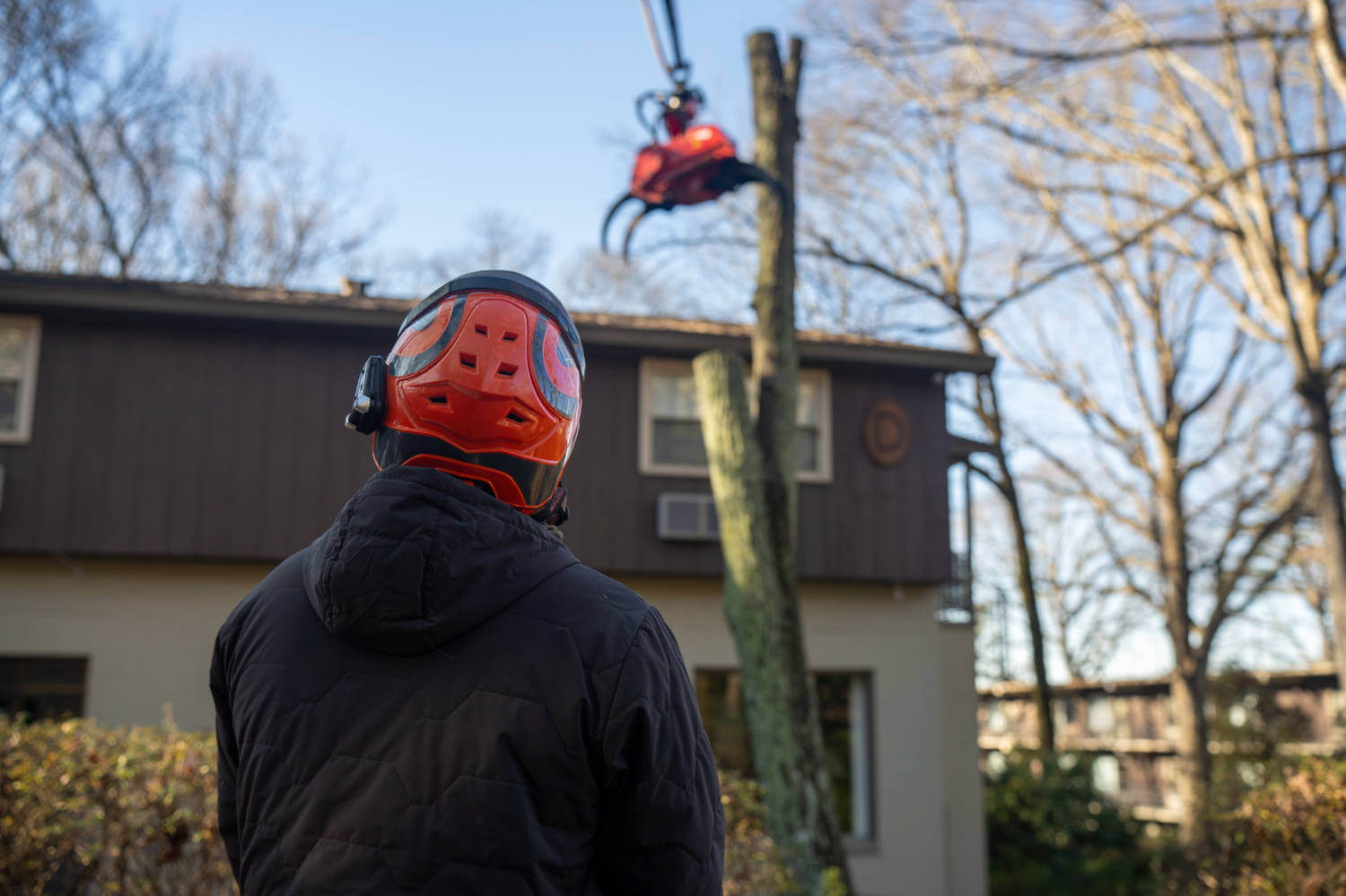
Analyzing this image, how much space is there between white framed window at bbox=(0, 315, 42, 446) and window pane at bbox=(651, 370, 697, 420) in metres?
6.73

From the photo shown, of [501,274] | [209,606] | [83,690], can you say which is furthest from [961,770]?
[501,274]

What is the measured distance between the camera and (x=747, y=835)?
6699 millimetres

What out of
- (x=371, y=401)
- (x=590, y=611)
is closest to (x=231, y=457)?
(x=371, y=401)

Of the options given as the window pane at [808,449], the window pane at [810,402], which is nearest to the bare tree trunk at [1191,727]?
the window pane at [808,449]

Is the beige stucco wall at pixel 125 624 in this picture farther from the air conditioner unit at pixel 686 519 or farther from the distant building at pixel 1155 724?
the distant building at pixel 1155 724

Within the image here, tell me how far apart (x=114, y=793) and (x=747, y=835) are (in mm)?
3473

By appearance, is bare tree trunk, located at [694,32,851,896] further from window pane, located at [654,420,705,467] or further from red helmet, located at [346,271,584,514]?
red helmet, located at [346,271,584,514]

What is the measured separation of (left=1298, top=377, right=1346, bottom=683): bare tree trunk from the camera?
36.6ft

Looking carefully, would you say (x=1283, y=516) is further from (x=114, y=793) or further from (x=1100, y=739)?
(x=1100, y=739)

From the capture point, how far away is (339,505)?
Result: 12.0 metres

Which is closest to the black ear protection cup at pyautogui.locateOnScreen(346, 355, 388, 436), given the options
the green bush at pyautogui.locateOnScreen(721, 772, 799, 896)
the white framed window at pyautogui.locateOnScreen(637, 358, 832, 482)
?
the green bush at pyautogui.locateOnScreen(721, 772, 799, 896)

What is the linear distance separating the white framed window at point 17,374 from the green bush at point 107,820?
7061 millimetres

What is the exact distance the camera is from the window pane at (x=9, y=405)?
12.0 m

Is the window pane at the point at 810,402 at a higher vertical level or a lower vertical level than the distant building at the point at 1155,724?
higher
